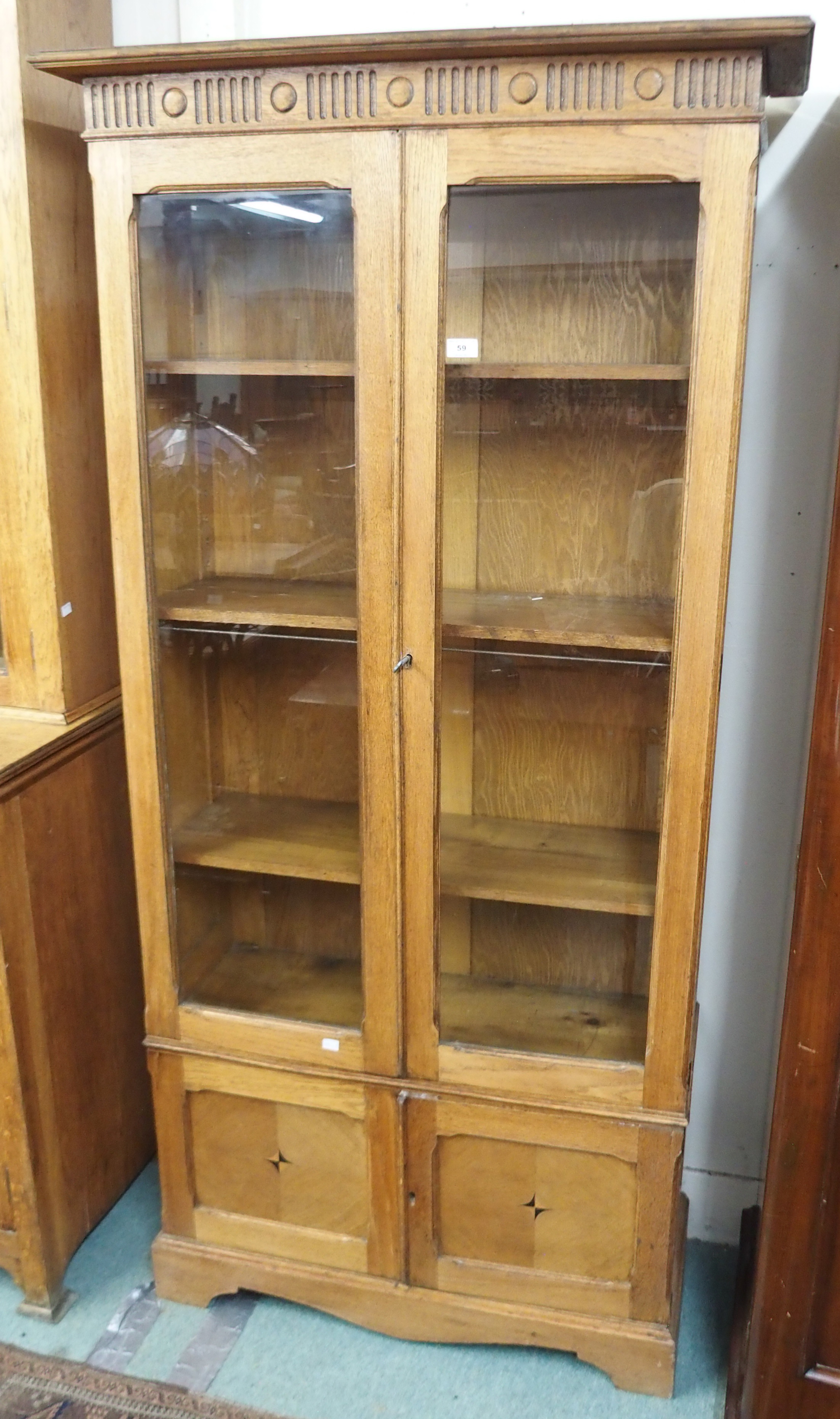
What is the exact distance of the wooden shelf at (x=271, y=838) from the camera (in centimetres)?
174

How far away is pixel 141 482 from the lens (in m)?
1.59

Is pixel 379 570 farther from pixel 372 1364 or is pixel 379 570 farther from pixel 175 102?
pixel 372 1364

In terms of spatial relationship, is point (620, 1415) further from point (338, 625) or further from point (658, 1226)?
point (338, 625)

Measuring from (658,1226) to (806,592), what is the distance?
3.31 ft

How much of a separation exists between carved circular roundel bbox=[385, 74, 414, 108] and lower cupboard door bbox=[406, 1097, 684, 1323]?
1.38 meters

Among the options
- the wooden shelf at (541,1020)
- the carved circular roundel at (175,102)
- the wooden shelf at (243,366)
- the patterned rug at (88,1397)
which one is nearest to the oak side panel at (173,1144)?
the patterned rug at (88,1397)

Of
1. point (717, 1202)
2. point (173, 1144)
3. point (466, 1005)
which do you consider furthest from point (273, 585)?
point (717, 1202)

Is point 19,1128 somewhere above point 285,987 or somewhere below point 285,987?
below

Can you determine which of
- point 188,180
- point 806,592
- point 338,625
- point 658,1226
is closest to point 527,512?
point 338,625

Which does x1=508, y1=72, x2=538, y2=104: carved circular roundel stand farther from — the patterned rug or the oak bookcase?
the patterned rug

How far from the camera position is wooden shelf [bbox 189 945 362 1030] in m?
1.75

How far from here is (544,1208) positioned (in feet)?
5.71

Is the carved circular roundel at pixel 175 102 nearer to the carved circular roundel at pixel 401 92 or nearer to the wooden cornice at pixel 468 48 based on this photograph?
the wooden cornice at pixel 468 48

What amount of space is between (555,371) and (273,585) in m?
0.52
